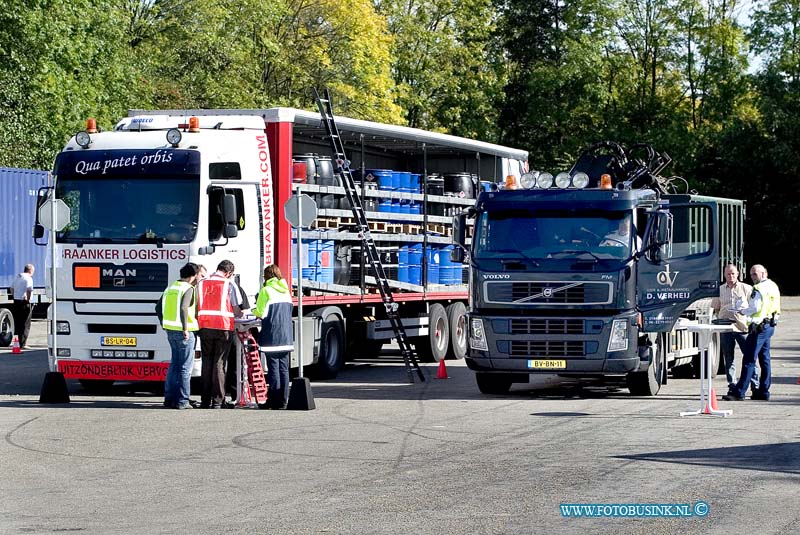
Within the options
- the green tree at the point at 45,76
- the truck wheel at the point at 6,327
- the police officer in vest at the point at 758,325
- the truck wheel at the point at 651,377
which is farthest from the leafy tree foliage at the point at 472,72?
the police officer in vest at the point at 758,325

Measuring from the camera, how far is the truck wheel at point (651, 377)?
59.6ft

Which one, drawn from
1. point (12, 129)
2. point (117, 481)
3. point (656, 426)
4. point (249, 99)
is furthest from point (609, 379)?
point (249, 99)

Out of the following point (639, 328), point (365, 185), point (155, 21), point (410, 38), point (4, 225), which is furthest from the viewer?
point (410, 38)

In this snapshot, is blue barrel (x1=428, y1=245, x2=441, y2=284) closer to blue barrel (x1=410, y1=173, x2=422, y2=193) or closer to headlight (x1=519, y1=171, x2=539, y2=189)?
blue barrel (x1=410, y1=173, x2=422, y2=193)

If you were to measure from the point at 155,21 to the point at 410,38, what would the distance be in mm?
12507

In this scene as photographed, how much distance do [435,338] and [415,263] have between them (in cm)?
172

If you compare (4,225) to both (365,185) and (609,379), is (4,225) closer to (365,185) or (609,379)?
(365,185)

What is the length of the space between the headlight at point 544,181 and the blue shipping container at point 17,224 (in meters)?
15.6

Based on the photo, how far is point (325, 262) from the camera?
2105 centimetres

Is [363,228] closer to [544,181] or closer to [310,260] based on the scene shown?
[310,260]

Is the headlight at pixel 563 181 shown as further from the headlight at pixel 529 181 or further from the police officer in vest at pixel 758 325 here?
the police officer in vest at pixel 758 325

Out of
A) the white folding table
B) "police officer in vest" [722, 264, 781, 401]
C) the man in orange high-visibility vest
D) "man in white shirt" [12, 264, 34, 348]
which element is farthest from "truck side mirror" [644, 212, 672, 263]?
"man in white shirt" [12, 264, 34, 348]

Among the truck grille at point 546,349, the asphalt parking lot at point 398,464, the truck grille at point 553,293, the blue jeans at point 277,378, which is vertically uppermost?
the truck grille at point 553,293

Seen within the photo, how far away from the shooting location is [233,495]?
413 inches
